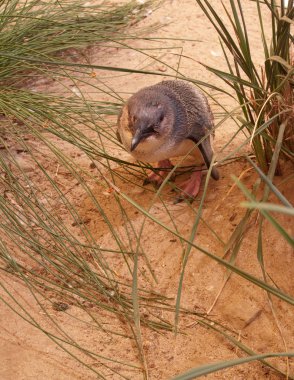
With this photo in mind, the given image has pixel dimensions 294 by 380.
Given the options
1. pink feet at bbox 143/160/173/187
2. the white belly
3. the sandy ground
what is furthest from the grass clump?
pink feet at bbox 143/160/173/187

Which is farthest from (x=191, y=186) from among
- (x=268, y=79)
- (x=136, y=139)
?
(x=268, y=79)

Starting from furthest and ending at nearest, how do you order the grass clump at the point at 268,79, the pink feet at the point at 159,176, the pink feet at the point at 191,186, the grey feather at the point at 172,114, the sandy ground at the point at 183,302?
the pink feet at the point at 159,176, the pink feet at the point at 191,186, the grey feather at the point at 172,114, the grass clump at the point at 268,79, the sandy ground at the point at 183,302

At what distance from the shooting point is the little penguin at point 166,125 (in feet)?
6.85

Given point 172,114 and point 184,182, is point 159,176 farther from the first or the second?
point 172,114

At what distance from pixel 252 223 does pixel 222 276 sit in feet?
0.79

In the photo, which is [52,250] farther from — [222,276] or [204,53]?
[204,53]

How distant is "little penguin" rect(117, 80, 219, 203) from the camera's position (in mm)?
2088

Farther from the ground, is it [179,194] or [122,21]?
[122,21]

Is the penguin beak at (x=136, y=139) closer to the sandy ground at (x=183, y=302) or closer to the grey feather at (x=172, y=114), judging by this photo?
the grey feather at (x=172, y=114)

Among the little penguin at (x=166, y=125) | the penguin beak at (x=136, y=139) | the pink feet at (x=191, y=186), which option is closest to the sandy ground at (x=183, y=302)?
the pink feet at (x=191, y=186)

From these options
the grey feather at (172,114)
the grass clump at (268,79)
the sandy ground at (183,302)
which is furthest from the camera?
the grey feather at (172,114)

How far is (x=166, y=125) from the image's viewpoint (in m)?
2.16

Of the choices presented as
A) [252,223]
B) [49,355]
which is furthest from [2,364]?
[252,223]

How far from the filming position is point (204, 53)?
3471 millimetres
